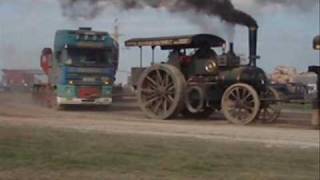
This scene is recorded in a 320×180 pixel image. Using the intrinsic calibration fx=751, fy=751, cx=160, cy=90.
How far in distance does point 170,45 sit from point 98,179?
15263 mm

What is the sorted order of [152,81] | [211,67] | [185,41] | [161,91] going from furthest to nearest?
[152,81] → [161,91] → [211,67] → [185,41]

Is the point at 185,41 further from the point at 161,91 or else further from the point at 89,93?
the point at 89,93

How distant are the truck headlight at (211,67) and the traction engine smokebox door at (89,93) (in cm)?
757

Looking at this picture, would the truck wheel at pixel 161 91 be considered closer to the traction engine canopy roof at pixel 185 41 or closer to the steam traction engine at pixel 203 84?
the steam traction engine at pixel 203 84

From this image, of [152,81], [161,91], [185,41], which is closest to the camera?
[185,41]

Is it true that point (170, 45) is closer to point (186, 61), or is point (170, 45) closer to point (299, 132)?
point (186, 61)

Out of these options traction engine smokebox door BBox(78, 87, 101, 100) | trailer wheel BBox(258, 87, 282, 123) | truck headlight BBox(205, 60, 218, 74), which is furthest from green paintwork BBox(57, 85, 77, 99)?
trailer wheel BBox(258, 87, 282, 123)

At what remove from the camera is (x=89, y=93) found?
30.1m


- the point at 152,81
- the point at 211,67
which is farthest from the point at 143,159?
the point at 152,81

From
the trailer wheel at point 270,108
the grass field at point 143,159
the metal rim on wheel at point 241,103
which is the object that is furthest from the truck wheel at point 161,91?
the grass field at point 143,159

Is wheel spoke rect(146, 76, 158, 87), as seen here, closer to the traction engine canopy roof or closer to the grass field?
the traction engine canopy roof

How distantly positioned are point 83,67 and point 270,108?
29.7 feet

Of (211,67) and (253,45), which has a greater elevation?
(253,45)

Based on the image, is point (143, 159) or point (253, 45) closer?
point (143, 159)
